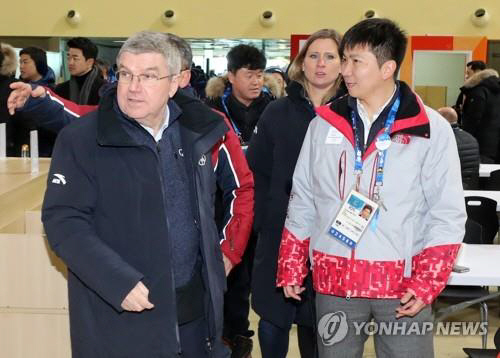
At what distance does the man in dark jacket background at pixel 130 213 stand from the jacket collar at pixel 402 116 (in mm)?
496

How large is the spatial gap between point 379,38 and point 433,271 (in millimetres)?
775

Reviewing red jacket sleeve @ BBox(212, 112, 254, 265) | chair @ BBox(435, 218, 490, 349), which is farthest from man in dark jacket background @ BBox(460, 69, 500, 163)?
red jacket sleeve @ BBox(212, 112, 254, 265)

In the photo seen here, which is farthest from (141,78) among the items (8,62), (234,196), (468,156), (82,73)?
(468,156)

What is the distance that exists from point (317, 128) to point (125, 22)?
417 inches

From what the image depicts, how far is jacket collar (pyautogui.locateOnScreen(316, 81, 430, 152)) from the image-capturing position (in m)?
2.38

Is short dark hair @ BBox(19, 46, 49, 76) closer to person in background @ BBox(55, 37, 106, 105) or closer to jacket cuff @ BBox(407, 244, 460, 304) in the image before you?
person in background @ BBox(55, 37, 106, 105)

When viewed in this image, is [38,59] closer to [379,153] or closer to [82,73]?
[82,73]

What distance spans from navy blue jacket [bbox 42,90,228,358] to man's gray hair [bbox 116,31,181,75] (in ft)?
0.64

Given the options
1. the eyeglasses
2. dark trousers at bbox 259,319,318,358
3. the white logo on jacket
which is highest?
the eyeglasses

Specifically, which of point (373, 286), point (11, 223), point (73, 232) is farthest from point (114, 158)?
point (11, 223)

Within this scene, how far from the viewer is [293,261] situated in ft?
8.45

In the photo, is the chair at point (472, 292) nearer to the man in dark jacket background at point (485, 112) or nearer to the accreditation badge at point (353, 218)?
the accreditation badge at point (353, 218)

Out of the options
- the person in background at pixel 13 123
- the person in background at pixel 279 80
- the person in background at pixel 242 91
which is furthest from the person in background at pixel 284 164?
the person in background at pixel 279 80

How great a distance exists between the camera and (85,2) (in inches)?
498
